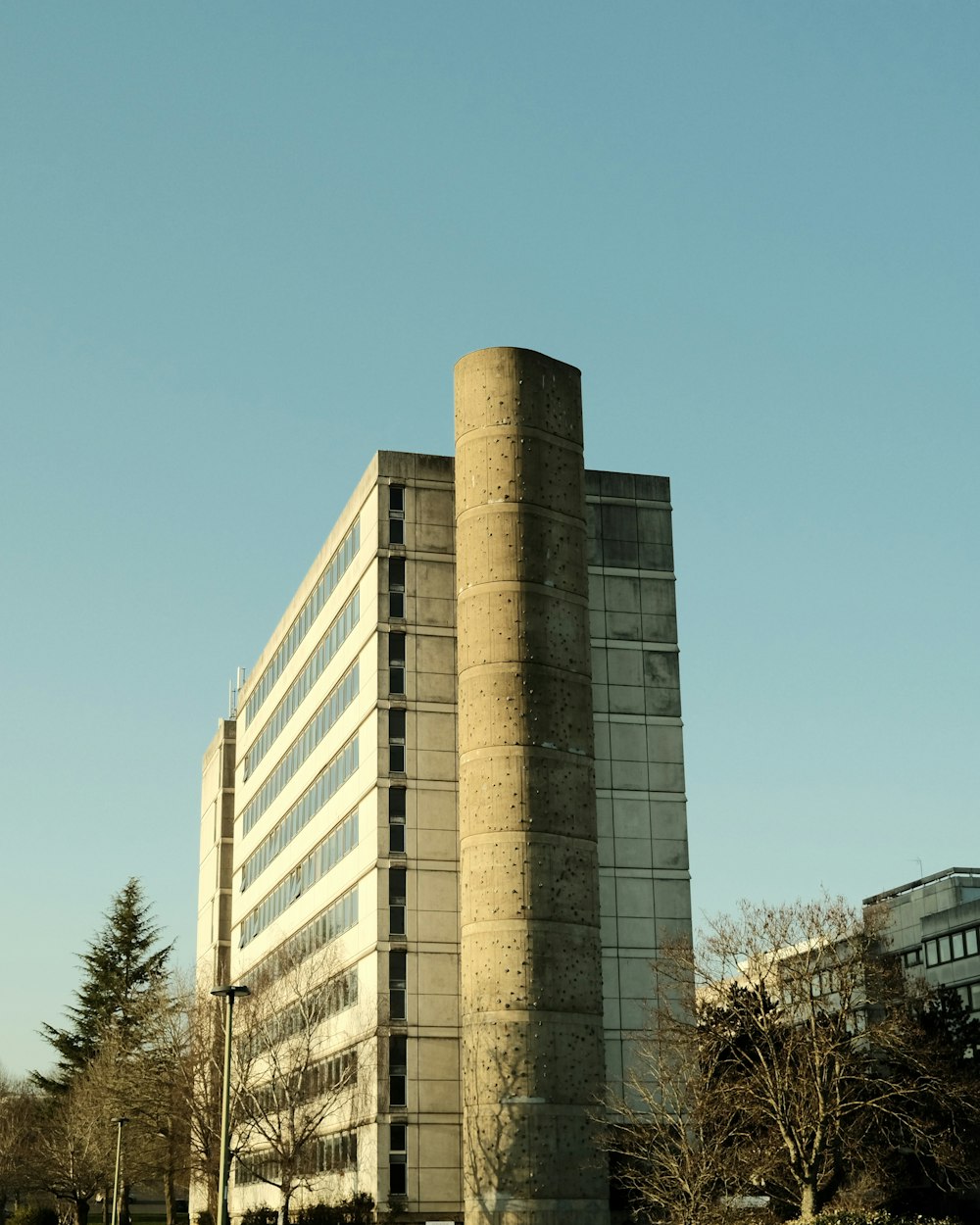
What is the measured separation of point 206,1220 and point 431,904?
3722 centimetres

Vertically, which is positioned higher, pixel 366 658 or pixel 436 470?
pixel 436 470

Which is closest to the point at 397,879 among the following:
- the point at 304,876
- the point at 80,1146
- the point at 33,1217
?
the point at 304,876

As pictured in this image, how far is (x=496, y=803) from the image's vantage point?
58.7 meters

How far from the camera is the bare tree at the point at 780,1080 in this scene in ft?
160

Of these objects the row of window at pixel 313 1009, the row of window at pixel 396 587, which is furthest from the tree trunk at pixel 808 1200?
the row of window at pixel 396 587

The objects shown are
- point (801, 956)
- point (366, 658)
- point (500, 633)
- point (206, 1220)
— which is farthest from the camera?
point (206, 1220)

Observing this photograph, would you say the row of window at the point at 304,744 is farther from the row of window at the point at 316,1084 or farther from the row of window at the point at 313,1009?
the row of window at the point at 316,1084

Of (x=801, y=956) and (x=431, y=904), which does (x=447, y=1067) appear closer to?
(x=431, y=904)

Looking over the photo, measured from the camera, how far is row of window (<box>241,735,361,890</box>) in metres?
68.6

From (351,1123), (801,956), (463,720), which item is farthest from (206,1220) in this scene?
(801,956)

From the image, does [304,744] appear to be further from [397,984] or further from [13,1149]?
[13,1149]

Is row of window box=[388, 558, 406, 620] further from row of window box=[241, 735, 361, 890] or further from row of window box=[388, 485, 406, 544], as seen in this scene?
row of window box=[241, 735, 361, 890]

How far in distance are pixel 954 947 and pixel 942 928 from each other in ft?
5.78

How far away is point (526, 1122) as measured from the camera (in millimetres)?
55594
